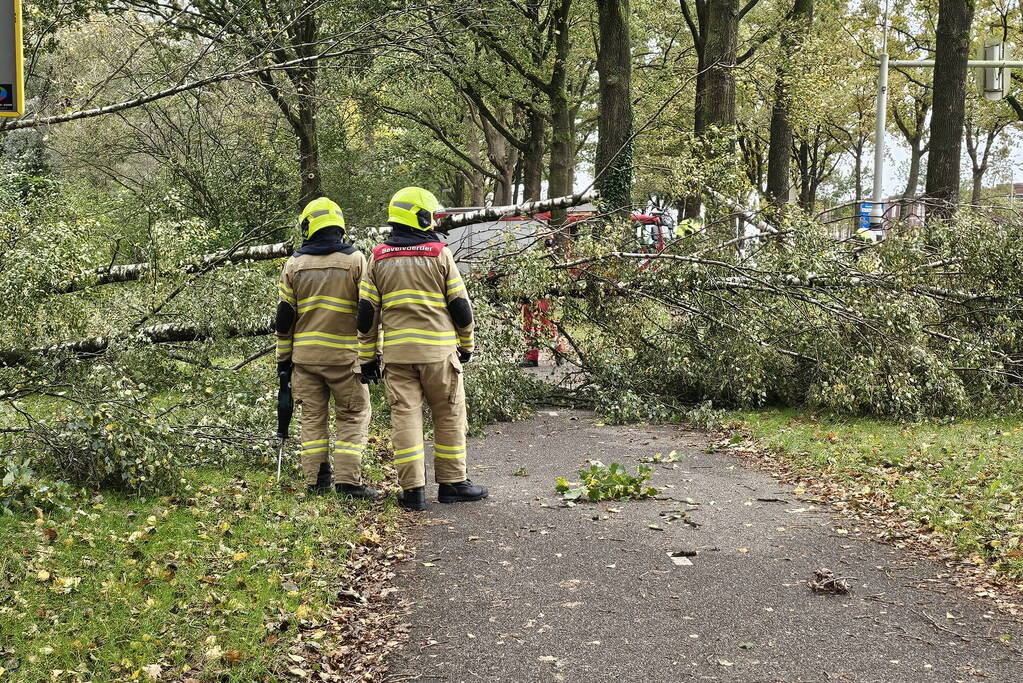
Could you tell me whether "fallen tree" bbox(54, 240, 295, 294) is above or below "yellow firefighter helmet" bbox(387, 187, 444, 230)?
below

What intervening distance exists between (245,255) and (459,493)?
10.1 feet

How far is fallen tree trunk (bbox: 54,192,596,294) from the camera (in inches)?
286

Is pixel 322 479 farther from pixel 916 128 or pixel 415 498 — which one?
pixel 916 128

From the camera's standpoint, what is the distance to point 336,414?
7.30 meters

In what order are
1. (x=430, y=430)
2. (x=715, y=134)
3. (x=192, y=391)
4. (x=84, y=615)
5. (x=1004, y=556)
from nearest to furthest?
(x=84, y=615)
(x=1004, y=556)
(x=192, y=391)
(x=430, y=430)
(x=715, y=134)

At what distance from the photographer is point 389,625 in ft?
16.1

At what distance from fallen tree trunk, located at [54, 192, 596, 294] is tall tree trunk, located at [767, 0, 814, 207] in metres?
9.99

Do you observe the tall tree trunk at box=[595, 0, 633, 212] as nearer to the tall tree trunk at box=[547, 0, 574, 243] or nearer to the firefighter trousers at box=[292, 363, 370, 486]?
the tall tree trunk at box=[547, 0, 574, 243]

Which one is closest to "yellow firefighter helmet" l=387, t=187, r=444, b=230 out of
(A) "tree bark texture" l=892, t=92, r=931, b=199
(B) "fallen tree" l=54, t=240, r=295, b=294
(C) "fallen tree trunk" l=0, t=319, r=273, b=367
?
(B) "fallen tree" l=54, t=240, r=295, b=294

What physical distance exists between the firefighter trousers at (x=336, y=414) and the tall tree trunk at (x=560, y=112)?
15.9 m

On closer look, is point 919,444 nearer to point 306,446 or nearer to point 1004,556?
point 1004,556

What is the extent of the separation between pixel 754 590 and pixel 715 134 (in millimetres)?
9798

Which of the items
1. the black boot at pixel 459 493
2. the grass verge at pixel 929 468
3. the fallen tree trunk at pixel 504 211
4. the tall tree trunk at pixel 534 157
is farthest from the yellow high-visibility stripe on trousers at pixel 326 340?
the tall tree trunk at pixel 534 157

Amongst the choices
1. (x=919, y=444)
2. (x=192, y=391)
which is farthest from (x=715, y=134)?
(x=192, y=391)
